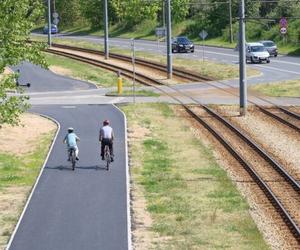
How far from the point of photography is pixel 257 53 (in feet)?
218

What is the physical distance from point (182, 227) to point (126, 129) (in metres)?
15.5

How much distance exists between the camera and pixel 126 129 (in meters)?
35.0

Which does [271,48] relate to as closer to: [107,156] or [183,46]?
[183,46]

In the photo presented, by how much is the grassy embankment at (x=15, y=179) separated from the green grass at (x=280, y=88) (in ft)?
61.3

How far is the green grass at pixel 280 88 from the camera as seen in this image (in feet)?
158

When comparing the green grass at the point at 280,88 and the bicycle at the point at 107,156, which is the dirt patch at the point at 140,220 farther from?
the green grass at the point at 280,88

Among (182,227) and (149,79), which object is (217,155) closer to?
(182,227)

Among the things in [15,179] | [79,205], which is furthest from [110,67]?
[79,205]

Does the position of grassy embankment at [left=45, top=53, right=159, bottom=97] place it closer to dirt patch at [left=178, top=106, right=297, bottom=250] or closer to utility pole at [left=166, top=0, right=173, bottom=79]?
utility pole at [left=166, top=0, right=173, bottom=79]

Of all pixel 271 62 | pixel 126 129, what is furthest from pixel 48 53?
pixel 126 129

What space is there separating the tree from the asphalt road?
2562 millimetres

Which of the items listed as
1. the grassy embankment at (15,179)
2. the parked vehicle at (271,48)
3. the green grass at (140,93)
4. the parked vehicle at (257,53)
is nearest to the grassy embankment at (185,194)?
the grassy embankment at (15,179)

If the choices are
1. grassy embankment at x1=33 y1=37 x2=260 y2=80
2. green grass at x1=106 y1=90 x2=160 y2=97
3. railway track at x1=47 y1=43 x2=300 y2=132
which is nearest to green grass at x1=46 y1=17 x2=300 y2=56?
grassy embankment at x1=33 y1=37 x2=260 y2=80

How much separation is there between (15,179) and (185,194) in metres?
5.98
